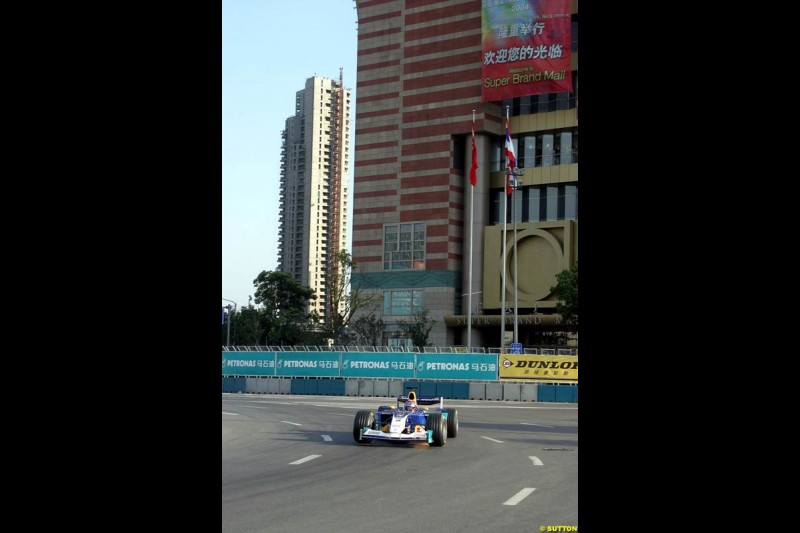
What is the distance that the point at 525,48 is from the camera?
81.2 meters

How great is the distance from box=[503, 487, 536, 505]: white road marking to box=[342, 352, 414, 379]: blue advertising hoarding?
112ft

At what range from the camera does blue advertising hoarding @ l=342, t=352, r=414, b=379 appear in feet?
158

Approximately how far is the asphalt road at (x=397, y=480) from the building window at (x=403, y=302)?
2437 inches

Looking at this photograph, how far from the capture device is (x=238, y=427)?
2675cm

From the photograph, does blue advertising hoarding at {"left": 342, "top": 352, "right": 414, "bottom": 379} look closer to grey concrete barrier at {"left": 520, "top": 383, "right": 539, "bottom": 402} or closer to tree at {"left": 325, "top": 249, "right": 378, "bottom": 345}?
grey concrete barrier at {"left": 520, "top": 383, "right": 539, "bottom": 402}

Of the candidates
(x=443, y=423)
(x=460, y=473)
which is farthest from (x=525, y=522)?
(x=443, y=423)

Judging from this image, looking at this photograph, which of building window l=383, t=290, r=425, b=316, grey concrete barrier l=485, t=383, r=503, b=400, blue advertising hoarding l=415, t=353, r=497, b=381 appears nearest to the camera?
grey concrete barrier l=485, t=383, r=503, b=400

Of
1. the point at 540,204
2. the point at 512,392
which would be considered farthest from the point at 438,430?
the point at 540,204

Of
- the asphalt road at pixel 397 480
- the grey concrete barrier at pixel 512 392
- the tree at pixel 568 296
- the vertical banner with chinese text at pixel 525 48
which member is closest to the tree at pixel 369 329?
the tree at pixel 568 296

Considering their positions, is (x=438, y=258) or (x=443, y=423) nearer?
(x=443, y=423)

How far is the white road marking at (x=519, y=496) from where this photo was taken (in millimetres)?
12492

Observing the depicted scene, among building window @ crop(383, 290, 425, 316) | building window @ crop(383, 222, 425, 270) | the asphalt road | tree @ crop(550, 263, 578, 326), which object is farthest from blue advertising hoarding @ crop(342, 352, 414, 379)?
building window @ crop(383, 222, 425, 270)
